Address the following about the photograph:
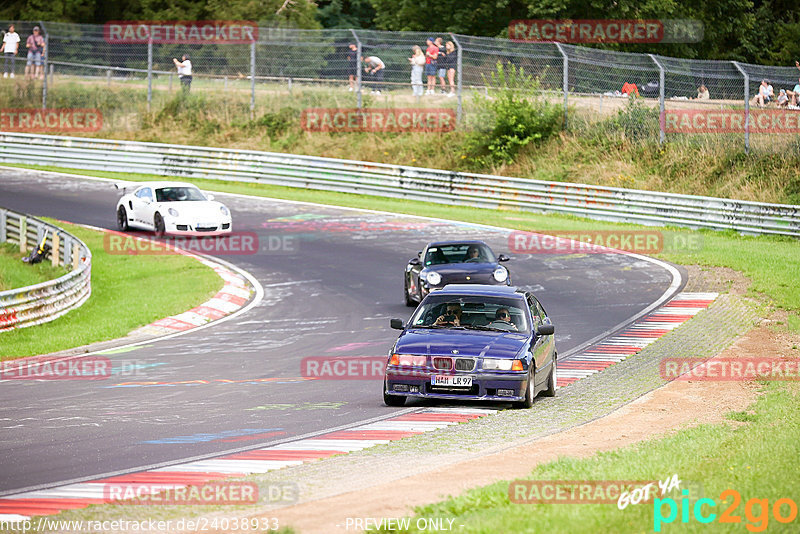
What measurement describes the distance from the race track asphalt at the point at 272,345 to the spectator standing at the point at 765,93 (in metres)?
8.25

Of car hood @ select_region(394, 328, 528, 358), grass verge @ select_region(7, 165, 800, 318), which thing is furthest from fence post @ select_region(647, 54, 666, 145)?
car hood @ select_region(394, 328, 528, 358)

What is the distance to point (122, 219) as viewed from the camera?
101ft

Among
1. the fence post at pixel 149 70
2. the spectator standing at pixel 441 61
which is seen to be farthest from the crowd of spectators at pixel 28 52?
the spectator standing at pixel 441 61

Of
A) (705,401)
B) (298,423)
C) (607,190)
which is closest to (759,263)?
(607,190)

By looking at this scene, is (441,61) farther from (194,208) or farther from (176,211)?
(176,211)

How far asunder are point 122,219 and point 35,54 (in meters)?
15.6

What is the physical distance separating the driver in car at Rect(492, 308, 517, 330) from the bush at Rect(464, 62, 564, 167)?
25051 millimetres

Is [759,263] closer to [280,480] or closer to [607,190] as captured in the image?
[607,190]

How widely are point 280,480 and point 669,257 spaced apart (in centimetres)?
1947

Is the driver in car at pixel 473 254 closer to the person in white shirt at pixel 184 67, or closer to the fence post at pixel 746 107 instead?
the fence post at pixel 746 107

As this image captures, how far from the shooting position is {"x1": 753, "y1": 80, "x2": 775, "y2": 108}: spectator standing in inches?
1240

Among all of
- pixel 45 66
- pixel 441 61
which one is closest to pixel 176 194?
pixel 441 61

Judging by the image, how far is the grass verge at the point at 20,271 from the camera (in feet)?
76.7

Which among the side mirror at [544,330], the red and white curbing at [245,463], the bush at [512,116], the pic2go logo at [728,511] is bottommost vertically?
the red and white curbing at [245,463]
